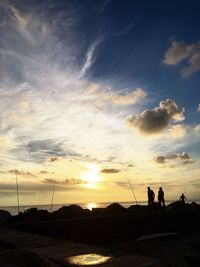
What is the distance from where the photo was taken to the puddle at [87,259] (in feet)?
16.0

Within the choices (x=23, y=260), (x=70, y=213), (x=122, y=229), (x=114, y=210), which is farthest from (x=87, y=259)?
(x=114, y=210)

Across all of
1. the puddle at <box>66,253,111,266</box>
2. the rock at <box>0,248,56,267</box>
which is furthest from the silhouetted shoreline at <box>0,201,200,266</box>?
the rock at <box>0,248,56,267</box>

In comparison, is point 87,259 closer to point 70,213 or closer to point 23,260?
point 23,260

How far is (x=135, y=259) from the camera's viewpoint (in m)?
4.93

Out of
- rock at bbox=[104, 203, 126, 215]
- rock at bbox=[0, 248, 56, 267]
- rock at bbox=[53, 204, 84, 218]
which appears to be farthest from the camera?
rock at bbox=[104, 203, 126, 215]

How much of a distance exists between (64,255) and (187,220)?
11928 millimetres

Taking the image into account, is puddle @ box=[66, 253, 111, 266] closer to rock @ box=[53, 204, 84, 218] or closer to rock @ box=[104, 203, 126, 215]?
rock @ box=[53, 204, 84, 218]

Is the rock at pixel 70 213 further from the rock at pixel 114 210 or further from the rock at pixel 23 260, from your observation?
the rock at pixel 23 260

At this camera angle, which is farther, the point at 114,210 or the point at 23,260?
the point at 114,210

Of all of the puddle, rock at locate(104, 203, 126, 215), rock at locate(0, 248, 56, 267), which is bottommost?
the puddle

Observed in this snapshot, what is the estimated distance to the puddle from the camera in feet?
16.0

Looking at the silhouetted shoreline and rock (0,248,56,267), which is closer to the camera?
rock (0,248,56,267)

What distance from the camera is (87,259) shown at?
5.14 meters

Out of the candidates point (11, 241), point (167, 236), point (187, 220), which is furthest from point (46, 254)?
point (187, 220)
